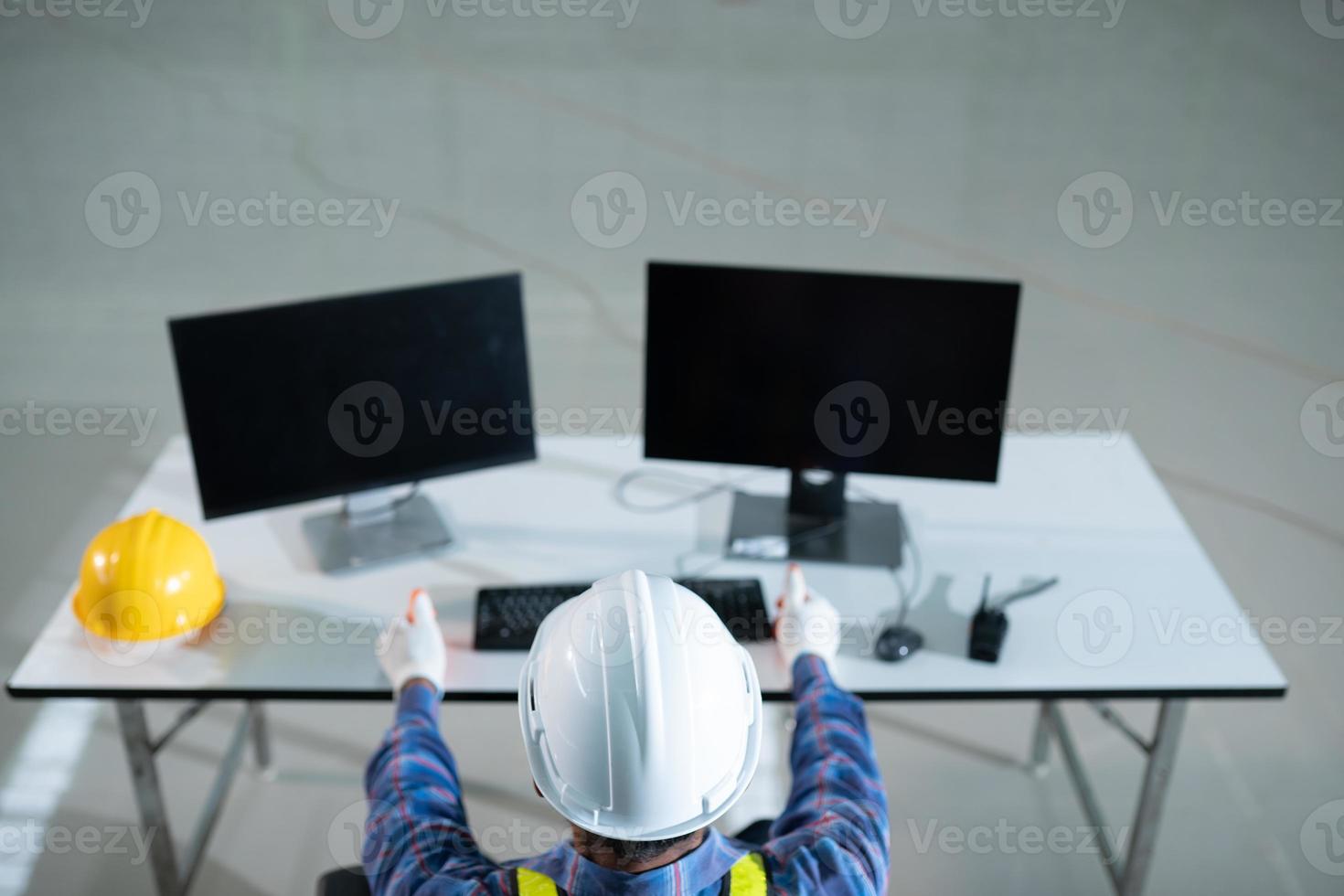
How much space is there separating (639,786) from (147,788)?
131 cm

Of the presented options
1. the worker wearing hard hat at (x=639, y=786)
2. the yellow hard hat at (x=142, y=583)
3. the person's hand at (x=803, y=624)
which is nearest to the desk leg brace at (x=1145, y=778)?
the person's hand at (x=803, y=624)

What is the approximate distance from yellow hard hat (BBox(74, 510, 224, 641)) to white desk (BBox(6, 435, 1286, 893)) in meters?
0.04

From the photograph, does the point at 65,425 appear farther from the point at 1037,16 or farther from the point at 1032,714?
the point at 1037,16

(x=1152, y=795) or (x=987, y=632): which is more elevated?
(x=987, y=632)

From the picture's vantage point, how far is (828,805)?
1700 millimetres

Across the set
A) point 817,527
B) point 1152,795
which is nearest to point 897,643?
point 817,527

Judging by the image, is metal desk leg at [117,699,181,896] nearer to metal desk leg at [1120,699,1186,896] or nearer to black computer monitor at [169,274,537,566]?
black computer monitor at [169,274,537,566]

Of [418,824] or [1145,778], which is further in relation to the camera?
[1145,778]

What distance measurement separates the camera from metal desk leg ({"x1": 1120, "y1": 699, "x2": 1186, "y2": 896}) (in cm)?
222

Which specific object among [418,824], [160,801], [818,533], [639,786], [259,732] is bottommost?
[259,732]

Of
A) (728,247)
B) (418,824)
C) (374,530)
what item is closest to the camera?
(418,824)

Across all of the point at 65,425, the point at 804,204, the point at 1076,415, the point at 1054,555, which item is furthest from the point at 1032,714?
the point at 65,425

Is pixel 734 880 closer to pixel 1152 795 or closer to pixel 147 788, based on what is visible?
pixel 1152 795

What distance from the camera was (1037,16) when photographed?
268 inches
